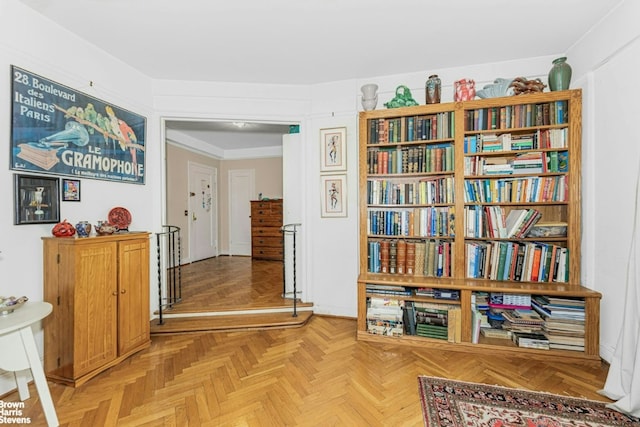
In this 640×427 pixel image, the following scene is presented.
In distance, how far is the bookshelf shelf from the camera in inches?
90.0

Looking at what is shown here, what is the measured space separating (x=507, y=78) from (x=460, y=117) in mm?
729

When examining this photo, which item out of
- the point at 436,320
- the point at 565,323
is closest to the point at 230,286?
the point at 436,320

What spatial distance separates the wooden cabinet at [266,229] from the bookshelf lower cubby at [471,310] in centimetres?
345

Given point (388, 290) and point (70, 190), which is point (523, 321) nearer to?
point (388, 290)

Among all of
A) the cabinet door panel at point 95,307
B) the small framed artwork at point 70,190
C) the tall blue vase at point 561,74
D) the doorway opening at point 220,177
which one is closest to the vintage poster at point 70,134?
Answer: the small framed artwork at point 70,190

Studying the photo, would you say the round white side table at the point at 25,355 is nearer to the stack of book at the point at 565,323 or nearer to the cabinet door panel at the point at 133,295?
the cabinet door panel at the point at 133,295

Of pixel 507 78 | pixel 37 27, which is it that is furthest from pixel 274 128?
pixel 507 78

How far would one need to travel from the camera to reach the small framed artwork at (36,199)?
1818 mm

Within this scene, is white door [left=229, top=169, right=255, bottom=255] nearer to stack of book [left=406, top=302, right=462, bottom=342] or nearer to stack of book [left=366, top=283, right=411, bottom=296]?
stack of book [left=366, top=283, right=411, bottom=296]

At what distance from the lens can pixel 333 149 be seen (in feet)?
10.2

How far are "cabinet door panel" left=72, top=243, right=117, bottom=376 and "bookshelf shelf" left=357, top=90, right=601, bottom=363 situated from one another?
2.06 metres

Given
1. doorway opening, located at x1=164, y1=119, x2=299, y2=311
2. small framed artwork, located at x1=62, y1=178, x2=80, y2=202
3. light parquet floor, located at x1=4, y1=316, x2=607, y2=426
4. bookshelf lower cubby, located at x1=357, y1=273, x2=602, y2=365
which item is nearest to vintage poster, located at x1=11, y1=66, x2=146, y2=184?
small framed artwork, located at x1=62, y1=178, x2=80, y2=202

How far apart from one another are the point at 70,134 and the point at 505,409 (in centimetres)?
362

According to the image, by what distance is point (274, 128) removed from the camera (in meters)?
4.79
